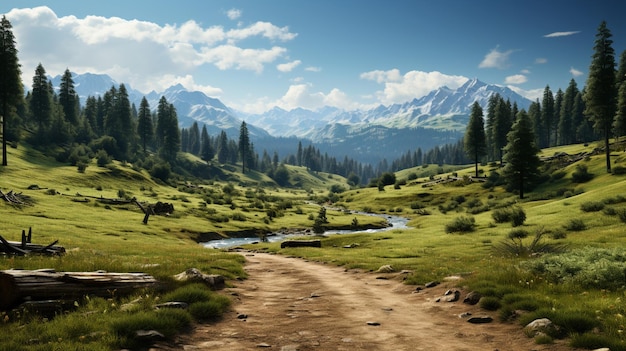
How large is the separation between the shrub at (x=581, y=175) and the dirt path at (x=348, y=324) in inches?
2745

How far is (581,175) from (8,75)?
10698 cm

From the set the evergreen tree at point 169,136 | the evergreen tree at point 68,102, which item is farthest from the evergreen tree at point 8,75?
the evergreen tree at point 169,136

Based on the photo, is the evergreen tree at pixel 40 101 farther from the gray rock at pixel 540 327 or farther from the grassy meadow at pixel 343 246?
the gray rock at pixel 540 327

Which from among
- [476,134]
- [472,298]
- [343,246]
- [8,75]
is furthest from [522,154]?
[8,75]

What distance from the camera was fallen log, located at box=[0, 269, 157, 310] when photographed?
9406 mm

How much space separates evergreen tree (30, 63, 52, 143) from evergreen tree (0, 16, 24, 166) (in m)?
35.9

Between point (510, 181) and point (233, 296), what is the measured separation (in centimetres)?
7562

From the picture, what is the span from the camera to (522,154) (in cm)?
7281

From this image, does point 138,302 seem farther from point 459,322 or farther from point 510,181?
point 510,181

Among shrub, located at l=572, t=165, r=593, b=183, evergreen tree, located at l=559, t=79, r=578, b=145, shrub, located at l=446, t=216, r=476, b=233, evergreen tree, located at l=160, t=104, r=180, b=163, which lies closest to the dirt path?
shrub, located at l=446, t=216, r=476, b=233

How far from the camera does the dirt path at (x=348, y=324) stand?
9.04 metres

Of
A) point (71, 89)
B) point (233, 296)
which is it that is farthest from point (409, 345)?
point (71, 89)

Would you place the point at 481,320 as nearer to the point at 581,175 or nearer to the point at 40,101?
the point at 581,175

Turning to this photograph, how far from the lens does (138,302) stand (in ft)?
35.3
